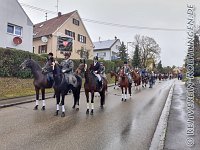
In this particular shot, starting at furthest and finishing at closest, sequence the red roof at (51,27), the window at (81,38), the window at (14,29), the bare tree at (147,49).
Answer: the bare tree at (147,49), the window at (81,38), the red roof at (51,27), the window at (14,29)

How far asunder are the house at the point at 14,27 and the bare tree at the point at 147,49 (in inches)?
2112

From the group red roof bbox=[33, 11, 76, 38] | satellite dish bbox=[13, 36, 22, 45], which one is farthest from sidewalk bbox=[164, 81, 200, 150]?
red roof bbox=[33, 11, 76, 38]

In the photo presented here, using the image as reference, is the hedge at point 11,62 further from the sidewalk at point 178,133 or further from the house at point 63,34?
the house at point 63,34

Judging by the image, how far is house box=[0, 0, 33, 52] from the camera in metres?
29.4

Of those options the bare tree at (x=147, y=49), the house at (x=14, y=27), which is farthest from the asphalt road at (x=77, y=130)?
the bare tree at (x=147, y=49)

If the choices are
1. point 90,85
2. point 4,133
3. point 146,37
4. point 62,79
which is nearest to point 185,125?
point 90,85

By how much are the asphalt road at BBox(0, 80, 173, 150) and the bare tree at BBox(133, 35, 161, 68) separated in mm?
72221

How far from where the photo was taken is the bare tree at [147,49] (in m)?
82.4

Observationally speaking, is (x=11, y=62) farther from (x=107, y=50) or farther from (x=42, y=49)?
(x=107, y=50)

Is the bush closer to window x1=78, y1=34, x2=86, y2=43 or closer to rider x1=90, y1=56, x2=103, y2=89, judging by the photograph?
rider x1=90, y1=56, x2=103, y2=89

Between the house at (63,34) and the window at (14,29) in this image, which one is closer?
the window at (14,29)

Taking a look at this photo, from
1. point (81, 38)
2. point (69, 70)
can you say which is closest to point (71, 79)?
point (69, 70)

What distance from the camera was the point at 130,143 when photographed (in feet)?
22.6

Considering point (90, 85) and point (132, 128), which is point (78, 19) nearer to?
point (90, 85)
